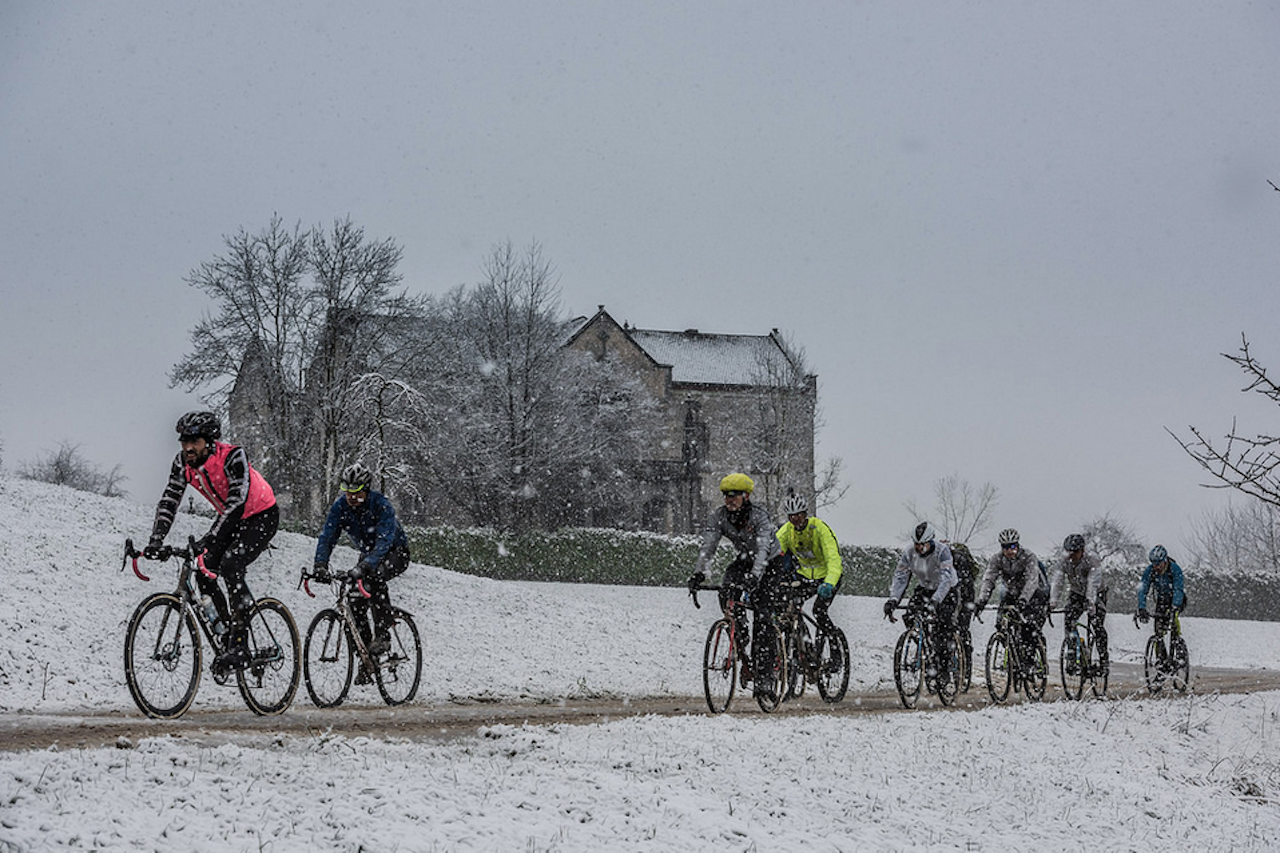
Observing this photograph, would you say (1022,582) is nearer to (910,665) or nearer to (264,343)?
(910,665)

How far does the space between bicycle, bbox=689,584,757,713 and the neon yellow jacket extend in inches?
51.3

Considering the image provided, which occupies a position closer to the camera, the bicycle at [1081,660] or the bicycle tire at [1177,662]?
the bicycle at [1081,660]

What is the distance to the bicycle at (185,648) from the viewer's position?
26.1ft

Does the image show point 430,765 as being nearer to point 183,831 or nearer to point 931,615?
point 183,831

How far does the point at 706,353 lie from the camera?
6825 cm

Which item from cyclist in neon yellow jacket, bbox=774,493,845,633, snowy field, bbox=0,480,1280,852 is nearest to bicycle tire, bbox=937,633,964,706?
snowy field, bbox=0,480,1280,852

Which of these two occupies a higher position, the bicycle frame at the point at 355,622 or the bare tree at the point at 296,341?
the bare tree at the point at 296,341

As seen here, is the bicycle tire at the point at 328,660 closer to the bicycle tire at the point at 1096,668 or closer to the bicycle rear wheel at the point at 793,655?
the bicycle rear wheel at the point at 793,655

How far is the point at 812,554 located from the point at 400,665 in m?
4.46

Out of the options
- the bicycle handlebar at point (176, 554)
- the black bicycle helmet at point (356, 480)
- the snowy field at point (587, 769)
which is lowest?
the snowy field at point (587, 769)

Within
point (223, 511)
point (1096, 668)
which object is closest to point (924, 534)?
point (1096, 668)

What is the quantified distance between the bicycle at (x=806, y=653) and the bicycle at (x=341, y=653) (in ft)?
12.1

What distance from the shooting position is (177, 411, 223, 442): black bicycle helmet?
8.09m

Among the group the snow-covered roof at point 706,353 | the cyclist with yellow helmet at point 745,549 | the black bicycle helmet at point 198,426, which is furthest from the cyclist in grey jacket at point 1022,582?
the snow-covered roof at point 706,353
